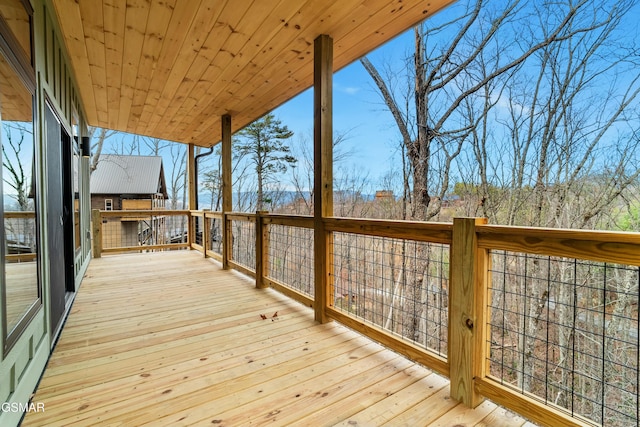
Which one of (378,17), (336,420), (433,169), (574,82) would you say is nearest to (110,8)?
(378,17)

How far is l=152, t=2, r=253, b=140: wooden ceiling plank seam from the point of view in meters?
2.29

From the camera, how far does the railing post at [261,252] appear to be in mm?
3771

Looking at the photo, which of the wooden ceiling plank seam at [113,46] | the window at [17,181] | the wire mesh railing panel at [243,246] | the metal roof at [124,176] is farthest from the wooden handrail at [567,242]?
the metal roof at [124,176]

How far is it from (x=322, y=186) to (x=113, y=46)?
2.35 m

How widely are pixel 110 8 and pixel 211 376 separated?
272 cm

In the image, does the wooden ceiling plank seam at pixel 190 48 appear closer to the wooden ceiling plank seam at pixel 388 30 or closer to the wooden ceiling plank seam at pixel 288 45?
the wooden ceiling plank seam at pixel 288 45

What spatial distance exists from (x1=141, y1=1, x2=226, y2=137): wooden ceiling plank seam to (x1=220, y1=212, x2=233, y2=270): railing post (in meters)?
A: 1.84

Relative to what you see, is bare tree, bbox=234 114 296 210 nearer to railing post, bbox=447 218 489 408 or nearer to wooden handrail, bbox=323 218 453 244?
wooden handrail, bbox=323 218 453 244

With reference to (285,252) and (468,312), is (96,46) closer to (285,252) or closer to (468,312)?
(285,252)

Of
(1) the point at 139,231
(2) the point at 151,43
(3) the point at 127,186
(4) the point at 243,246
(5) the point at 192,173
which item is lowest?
(1) the point at 139,231

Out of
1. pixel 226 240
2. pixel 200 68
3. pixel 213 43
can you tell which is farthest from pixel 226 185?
pixel 213 43

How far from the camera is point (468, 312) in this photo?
5.18 feet

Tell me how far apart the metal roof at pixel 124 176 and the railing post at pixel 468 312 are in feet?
48.3

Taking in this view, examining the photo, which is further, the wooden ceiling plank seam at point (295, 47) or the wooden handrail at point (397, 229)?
the wooden ceiling plank seam at point (295, 47)
